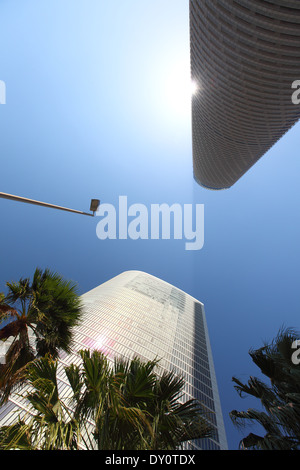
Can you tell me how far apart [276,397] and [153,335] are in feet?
138

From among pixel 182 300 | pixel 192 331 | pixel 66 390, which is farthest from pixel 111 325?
pixel 182 300

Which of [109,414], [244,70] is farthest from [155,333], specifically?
[244,70]

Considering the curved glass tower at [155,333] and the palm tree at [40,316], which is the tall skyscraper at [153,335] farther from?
the palm tree at [40,316]

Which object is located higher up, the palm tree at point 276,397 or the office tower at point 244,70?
the office tower at point 244,70

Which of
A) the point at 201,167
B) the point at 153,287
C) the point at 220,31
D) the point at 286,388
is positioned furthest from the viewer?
the point at 201,167

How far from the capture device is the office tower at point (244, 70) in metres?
27.7

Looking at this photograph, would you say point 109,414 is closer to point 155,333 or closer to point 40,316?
point 40,316

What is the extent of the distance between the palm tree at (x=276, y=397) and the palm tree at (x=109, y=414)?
2.01 meters

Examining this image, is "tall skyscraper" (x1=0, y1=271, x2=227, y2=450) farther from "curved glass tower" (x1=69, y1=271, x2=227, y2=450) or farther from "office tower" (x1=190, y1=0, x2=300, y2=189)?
"office tower" (x1=190, y1=0, x2=300, y2=189)

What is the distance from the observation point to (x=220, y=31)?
31703 millimetres

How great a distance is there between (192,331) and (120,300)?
69.0 ft

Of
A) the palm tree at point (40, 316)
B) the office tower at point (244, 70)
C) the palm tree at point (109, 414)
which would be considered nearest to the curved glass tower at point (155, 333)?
the palm tree at point (40, 316)

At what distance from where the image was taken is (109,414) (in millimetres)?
4332
